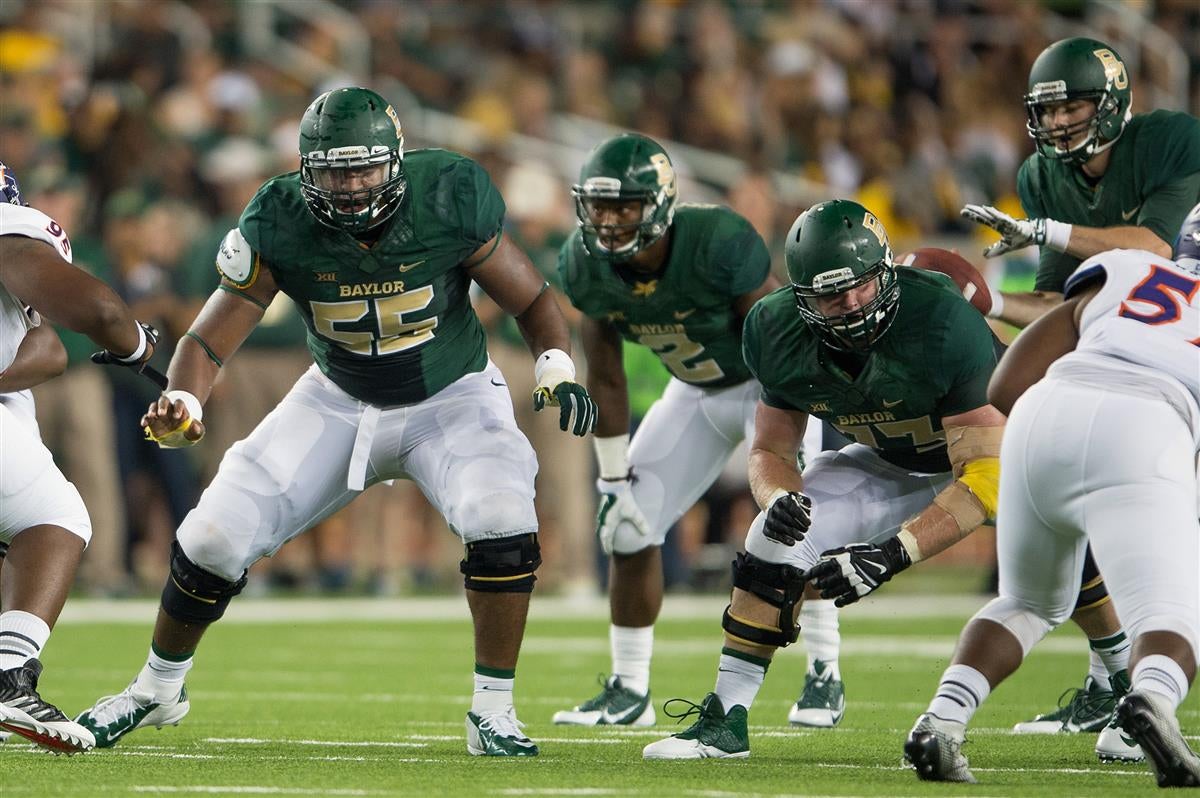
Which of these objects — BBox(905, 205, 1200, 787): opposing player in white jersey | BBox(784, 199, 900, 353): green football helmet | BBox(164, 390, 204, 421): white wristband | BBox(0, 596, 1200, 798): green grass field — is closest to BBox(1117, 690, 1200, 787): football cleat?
BBox(905, 205, 1200, 787): opposing player in white jersey

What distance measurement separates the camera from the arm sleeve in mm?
5262

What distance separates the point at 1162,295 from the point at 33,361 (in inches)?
123

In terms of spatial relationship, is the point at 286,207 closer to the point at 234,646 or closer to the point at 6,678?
the point at 6,678

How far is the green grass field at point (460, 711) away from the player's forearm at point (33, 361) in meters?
1.06

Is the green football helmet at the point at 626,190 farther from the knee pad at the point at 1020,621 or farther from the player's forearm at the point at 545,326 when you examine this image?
the knee pad at the point at 1020,621

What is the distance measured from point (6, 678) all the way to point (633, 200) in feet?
A: 7.58

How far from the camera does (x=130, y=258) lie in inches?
436

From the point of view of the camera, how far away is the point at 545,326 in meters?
5.66

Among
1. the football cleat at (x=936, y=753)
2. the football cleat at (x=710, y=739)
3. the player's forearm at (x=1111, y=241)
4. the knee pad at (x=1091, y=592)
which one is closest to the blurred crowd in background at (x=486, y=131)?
the player's forearm at (x=1111, y=241)

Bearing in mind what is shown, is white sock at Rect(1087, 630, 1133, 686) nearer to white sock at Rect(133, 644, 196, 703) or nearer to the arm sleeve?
the arm sleeve

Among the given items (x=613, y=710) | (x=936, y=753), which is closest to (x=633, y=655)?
(x=613, y=710)

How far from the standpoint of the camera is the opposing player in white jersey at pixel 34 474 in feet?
16.3

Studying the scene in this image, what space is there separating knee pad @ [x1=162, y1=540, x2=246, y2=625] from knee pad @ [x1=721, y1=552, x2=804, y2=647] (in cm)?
147

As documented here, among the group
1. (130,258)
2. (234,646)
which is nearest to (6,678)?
(234,646)
